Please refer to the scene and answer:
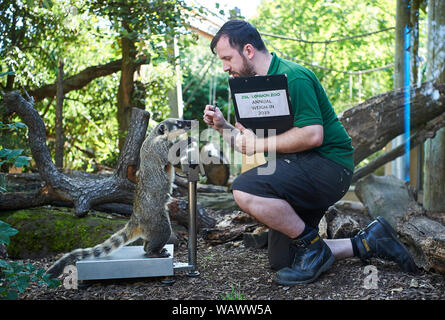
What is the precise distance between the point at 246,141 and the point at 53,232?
2.02 metres

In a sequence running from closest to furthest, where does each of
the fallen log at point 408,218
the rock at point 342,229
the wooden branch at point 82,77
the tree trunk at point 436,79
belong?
1. the fallen log at point 408,218
2. the rock at point 342,229
3. the tree trunk at point 436,79
4. the wooden branch at point 82,77

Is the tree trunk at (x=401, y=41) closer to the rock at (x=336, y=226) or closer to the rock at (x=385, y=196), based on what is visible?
the rock at (x=385, y=196)

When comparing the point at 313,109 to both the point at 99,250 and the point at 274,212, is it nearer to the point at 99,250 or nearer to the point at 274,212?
the point at 274,212

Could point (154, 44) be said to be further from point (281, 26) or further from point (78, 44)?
point (281, 26)

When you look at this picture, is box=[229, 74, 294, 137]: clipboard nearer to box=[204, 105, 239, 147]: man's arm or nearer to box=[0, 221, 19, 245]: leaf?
box=[204, 105, 239, 147]: man's arm

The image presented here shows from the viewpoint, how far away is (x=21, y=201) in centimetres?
393

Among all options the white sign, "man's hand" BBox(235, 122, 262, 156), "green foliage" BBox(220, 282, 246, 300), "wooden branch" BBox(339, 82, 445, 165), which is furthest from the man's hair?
"wooden branch" BBox(339, 82, 445, 165)

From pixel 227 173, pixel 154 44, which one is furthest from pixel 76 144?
pixel 154 44

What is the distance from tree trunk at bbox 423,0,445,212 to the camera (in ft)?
15.6

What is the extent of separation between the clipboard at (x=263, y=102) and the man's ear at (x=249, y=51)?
0.22 metres

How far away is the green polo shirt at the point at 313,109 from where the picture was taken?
2496 millimetres

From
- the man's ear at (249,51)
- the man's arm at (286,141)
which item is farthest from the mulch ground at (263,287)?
the man's ear at (249,51)

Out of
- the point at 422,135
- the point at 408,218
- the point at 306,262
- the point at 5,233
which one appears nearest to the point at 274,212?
the point at 306,262

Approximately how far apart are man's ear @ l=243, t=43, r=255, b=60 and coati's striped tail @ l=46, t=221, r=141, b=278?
1.33 metres
